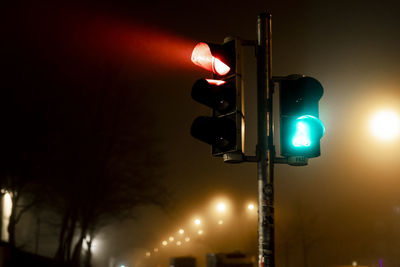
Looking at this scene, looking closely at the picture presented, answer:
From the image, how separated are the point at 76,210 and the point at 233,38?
2845cm

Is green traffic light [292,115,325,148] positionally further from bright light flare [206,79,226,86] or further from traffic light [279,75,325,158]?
bright light flare [206,79,226,86]

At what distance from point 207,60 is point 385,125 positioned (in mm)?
12151

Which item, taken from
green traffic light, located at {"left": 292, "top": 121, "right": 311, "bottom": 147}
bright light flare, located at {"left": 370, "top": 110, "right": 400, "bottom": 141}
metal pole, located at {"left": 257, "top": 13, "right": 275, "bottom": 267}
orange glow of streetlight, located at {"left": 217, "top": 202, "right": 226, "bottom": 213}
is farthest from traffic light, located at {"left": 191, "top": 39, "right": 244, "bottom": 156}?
orange glow of streetlight, located at {"left": 217, "top": 202, "right": 226, "bottom": 213}

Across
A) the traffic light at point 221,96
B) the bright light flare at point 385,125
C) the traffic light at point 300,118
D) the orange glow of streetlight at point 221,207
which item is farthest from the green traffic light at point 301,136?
the orange glow of streetlight at point 221,207

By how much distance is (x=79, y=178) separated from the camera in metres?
32.0

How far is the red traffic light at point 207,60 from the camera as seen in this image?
20.4 ft

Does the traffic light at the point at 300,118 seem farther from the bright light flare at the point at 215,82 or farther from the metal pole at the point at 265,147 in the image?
the bright light flare at the point at 215,82

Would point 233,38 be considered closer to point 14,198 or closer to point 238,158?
point 238,158

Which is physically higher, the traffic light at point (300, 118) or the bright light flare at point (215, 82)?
the bright light flare at point (215, 82)

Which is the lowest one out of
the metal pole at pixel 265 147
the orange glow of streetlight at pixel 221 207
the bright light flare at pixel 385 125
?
the metal pole at pixel 265 147

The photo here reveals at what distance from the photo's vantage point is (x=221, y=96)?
6.19m

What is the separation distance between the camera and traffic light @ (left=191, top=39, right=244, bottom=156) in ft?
19.6

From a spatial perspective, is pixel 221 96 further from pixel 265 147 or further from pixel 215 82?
pixel 265 147

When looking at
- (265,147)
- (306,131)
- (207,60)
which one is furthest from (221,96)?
(306,131)
